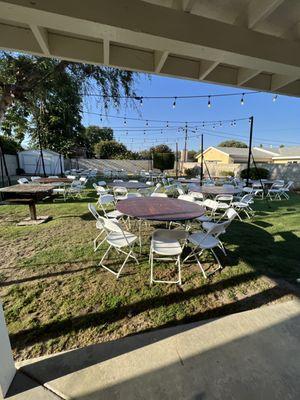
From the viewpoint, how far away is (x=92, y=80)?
19.3ft

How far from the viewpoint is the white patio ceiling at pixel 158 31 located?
1.45 metres

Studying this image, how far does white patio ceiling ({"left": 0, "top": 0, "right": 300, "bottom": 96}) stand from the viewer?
145 cm

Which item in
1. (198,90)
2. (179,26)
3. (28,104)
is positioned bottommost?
(179,26)

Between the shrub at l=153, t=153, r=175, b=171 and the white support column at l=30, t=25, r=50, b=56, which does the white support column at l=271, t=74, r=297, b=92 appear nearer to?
the white support column at l=30, t=25, r=50, b=56

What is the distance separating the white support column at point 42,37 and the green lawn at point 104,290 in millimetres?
2503

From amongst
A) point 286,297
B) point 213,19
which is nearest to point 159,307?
point 286,297

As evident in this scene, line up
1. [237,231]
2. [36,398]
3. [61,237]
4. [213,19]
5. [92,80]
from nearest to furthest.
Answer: [36,398] < [213,19] < [61,237] < [237,231] < [92,80]

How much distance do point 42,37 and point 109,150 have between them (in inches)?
1099

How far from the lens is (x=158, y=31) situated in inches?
62.8

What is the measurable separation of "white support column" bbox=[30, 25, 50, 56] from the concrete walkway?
252 centimetres

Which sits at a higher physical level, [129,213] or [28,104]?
[28,104]

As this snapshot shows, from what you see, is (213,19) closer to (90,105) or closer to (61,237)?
(61,237)

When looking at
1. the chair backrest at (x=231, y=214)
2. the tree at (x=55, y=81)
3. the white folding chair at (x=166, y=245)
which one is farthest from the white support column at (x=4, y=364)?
the tree at (x=55, y=81)

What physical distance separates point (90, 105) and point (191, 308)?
5569 mm
